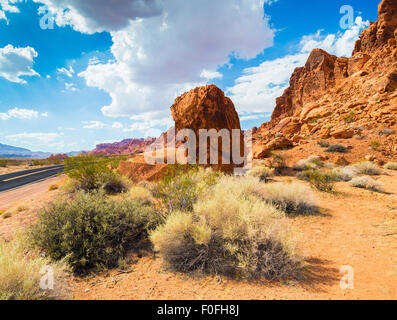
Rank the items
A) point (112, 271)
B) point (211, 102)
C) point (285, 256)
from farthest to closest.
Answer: point (211, 102)
point (112, 271)
point (285, 256)

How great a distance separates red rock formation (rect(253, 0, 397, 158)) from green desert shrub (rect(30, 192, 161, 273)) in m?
13.8

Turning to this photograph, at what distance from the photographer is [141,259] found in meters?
Result: 3.41

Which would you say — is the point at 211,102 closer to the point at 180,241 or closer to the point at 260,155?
the point at 180,241

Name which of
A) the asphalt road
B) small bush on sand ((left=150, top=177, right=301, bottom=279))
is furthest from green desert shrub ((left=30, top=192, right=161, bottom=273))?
the asphalt road

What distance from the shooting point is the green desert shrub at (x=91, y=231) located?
10.4ft

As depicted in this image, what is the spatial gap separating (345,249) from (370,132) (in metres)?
18.7

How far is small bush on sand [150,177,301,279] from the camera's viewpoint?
277 centimetres

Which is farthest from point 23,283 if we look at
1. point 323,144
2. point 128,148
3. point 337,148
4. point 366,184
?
point 128,148

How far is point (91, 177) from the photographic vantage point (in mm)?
7820

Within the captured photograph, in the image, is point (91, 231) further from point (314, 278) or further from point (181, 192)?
point (314, 278)

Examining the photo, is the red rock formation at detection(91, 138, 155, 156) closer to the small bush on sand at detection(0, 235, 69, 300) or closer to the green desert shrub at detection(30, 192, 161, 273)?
the green desert shrub at detection(30, 192, 161, 273)

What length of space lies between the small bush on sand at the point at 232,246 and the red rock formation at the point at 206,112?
488cm

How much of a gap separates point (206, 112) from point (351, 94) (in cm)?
2947
